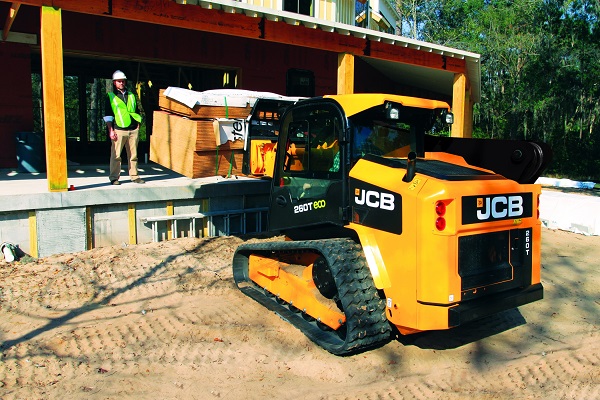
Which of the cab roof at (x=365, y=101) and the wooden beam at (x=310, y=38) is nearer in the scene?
the cab roof at (x=365, y=101)

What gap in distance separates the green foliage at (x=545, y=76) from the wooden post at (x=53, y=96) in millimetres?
13959

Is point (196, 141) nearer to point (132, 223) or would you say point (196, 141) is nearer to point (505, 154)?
point (132, 223)

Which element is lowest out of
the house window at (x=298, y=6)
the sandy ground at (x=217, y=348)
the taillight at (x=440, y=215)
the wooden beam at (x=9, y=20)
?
the sandy ground at (x=217, y=348)

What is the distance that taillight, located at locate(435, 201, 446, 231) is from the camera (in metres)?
4.06

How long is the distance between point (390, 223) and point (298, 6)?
11.4m

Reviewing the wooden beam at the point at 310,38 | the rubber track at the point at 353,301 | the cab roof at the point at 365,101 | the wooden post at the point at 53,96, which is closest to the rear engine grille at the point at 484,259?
the rubber track at the point at 353,301

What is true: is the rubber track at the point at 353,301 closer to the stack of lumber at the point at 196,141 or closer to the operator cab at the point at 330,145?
the operator cab at the point at 330,145

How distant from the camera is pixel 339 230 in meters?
4.96

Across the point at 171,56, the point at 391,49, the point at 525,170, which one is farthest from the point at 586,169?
the point at 525,170

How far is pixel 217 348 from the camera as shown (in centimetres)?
489

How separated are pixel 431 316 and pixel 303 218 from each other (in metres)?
1.62

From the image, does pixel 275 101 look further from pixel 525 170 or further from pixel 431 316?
pixel 431 316

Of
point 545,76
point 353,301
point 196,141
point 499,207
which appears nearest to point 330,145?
point 353,301

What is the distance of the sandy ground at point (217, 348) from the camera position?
4.22 meters
